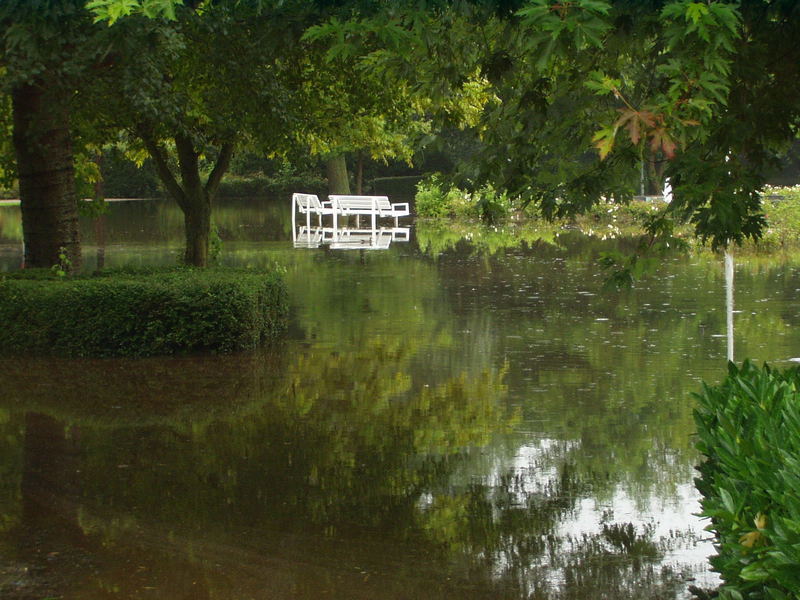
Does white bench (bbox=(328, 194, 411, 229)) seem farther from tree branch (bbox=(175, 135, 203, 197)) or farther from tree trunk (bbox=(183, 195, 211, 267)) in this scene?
tree branch (bbox=(175, 135, 203, 197))

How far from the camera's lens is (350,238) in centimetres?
2917

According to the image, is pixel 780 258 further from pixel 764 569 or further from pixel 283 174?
pixel 283 174

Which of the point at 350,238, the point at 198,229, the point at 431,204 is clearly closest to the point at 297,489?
the point at 198,229

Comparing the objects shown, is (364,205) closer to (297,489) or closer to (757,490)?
(297,489)

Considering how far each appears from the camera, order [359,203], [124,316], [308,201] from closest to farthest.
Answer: [124,316] → [308,201] → [359,203]

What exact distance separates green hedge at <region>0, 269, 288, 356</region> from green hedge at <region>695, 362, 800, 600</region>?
23.4 feet

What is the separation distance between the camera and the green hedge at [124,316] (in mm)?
10875

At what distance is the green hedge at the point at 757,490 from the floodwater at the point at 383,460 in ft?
4.08

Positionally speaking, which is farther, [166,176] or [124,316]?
[166,176]

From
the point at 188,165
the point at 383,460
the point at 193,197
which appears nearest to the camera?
the point at 383,460

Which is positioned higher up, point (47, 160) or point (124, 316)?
point (47, 160)

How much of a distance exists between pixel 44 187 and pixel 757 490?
10.2 metres

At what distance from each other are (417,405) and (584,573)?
3784mm

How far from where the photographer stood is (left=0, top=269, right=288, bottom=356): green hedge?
10.9m
